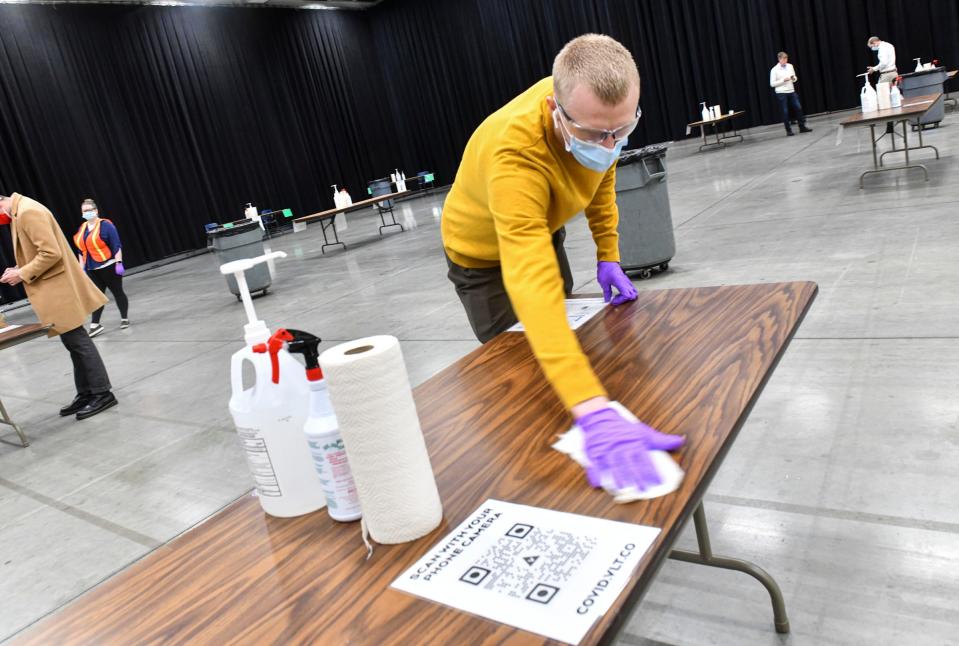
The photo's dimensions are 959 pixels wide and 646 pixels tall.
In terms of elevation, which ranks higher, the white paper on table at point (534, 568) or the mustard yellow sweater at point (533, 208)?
the mustard yellow sweater at point (533, 208)

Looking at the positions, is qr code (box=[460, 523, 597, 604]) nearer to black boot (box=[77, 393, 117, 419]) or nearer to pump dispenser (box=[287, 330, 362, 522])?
pump dispenser (box=[287, 330, 362, 522])

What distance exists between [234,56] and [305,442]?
639 inches

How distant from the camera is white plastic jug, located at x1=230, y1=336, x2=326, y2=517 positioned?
92 cm

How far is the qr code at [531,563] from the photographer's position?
777mm

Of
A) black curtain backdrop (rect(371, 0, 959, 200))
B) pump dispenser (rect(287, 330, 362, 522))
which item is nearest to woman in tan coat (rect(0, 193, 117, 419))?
pump dispenser (rect(287, 330, 362, 522))

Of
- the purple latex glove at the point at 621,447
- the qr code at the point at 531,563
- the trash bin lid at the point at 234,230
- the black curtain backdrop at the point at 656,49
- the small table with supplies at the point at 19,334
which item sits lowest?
the qr code at the point at 531,563

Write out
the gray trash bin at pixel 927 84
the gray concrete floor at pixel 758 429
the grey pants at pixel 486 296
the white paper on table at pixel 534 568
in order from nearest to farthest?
the white paper on table at pixel 534 568 < the gray concrete floor at pixel 758 429 < the grey pants at pixel 486 296 < the gray trash bin at pixel 927 84

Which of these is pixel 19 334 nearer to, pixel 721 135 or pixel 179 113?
pixel 179 113

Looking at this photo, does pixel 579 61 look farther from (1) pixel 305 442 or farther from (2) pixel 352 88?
(2) pixel 352 88

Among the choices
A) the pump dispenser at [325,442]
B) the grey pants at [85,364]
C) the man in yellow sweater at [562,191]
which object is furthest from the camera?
the grey pants at [85,364]

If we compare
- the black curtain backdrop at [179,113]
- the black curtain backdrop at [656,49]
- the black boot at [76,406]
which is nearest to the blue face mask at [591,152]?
the black boot at [76,406]

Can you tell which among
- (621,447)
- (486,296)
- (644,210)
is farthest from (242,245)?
(621,447)

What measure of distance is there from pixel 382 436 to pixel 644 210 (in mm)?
3933

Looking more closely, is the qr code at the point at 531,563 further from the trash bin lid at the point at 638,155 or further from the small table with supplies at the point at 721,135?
the small table with supplies at the point at 721,135
